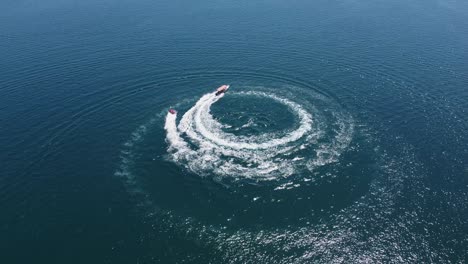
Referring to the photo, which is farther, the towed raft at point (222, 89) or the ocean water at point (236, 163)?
the towed raft at point (222, 89)

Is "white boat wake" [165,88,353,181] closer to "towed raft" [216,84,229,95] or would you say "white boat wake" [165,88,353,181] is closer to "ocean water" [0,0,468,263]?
"ocean water" [0,0,468,263]

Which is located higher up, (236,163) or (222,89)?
(222,89)

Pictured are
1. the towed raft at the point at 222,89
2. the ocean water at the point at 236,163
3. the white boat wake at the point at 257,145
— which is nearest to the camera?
the ocean water at the point at 236,163

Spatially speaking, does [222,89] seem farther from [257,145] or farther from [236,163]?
[236,163]

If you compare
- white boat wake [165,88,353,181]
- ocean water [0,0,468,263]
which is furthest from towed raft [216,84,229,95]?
white boat wake [165,88,353,181]

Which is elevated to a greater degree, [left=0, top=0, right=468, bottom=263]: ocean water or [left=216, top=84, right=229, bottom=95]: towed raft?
[left=216, top=84, right=229, bottom=95]: towed raft

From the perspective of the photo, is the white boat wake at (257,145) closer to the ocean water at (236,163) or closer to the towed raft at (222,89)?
the ocean water at (236,163)

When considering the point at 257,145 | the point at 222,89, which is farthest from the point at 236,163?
the point at 222,89

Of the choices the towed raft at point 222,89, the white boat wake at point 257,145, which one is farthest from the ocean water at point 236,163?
the towed raft at point 222,89

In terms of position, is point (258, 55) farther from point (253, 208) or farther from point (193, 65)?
point (253, 208)
